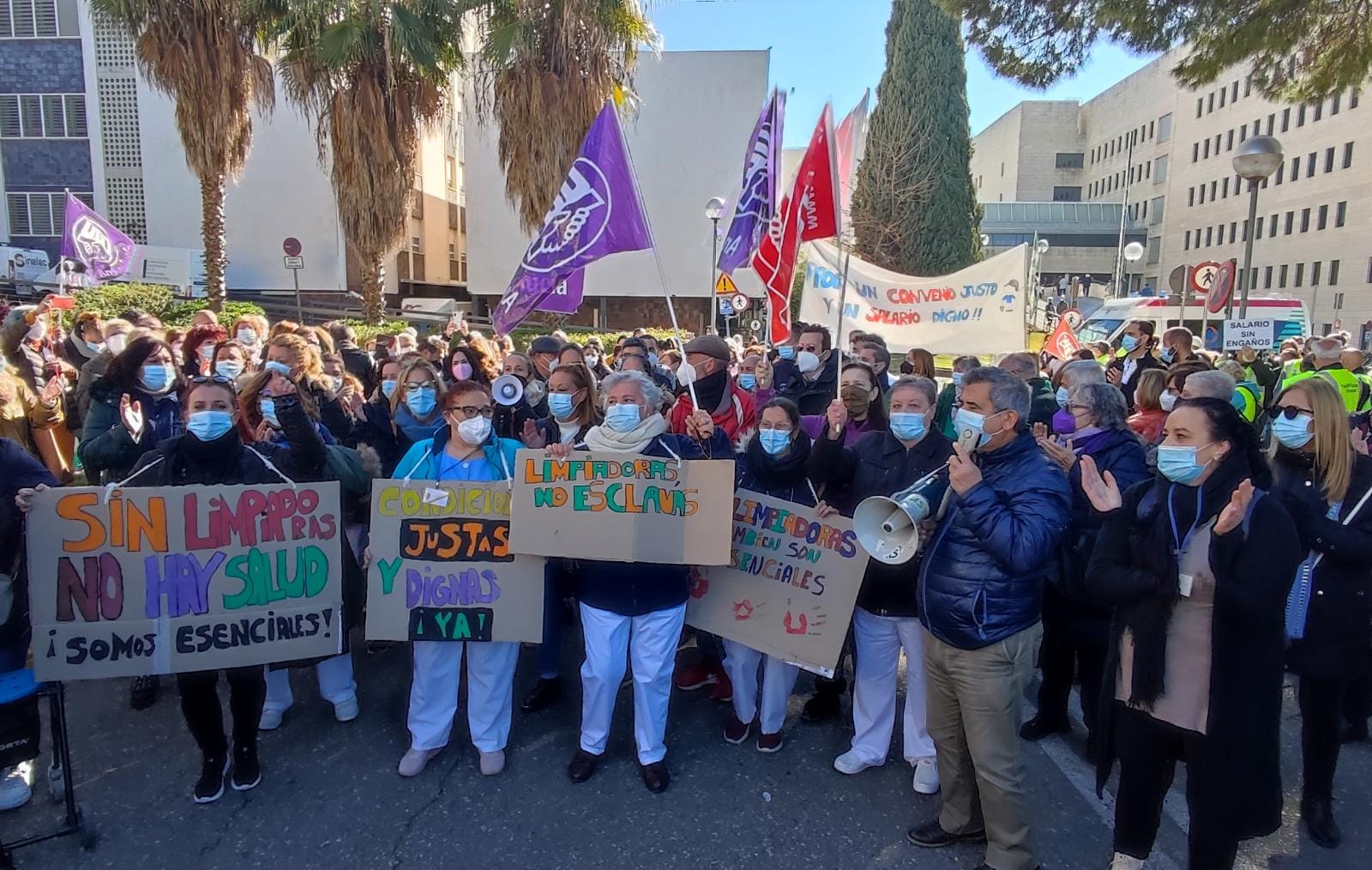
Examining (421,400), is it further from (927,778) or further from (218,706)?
(927,778)

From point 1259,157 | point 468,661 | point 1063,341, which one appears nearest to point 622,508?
point 468,661

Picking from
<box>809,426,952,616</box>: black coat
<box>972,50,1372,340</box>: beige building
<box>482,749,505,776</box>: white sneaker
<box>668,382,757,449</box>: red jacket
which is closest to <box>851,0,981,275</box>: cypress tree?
<box>972,50,1372,340</box>: beige building

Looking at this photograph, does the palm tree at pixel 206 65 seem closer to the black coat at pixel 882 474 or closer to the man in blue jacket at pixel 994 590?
the black coat at pixel 882 474

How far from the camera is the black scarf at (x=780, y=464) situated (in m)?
3.77

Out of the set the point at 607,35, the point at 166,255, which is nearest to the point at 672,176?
the point at 607,35

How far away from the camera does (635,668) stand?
141 inches

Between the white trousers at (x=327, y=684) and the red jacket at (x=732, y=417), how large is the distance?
2.22m

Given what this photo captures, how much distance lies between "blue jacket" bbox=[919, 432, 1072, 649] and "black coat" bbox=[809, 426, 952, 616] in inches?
16.8

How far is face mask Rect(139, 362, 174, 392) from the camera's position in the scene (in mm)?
4688

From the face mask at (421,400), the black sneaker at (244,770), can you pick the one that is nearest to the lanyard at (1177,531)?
the black sneaker at (244,770)

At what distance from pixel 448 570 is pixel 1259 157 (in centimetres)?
938

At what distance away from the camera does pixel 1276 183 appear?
163 feet

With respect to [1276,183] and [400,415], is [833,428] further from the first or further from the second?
[1276,183]

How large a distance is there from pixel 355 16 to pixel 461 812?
14223 mm
